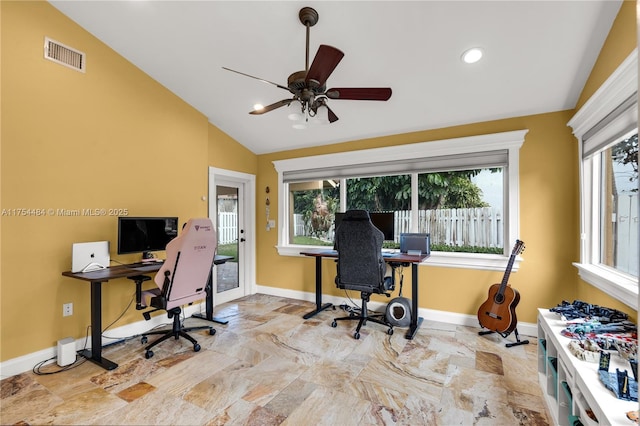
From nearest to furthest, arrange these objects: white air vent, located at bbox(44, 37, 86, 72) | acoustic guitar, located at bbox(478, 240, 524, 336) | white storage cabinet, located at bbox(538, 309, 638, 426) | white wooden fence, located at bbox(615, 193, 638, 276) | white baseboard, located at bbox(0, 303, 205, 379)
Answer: white storage cabinet, located at bbox(538, 309, 638, 426), white wooden fence, located at bbox(615, 193, 638, 276), white baseboard, located at bbox(0, 303, 205, 379), white air vent, located at bbox(44, 37, 86, 72), acoustic guitar, located at bbox(478, 240, 524, 336)

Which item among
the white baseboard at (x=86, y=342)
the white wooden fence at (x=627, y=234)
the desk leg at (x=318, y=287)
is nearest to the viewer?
the white wooden fence at (x=627, y=234)

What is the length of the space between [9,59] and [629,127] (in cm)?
458

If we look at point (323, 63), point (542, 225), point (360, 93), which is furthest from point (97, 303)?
point (542, 225)

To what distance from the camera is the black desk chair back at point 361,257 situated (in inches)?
121

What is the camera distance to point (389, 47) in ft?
8.41

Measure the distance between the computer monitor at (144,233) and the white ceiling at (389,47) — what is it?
1.56 m

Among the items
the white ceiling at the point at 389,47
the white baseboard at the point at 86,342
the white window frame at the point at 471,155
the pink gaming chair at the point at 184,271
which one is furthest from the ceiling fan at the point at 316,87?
the white baseboard at the point at 86,342

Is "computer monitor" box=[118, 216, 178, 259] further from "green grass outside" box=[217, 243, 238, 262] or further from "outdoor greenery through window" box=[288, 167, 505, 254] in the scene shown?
"outdoor greenery through window" box=[288, 167, 505, 254]

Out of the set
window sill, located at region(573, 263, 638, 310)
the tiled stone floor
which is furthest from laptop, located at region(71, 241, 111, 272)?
window sill, located at region(573, 263, 638, 310)

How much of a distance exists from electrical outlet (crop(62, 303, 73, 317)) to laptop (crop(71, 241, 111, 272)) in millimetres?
368

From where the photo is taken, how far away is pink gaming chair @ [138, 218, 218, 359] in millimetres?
2646

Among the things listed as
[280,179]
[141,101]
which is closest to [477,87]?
[280,179]

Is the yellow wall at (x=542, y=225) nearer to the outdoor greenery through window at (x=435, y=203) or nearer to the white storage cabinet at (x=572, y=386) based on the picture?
the outdoor greenery through window at (x=435, y=203)

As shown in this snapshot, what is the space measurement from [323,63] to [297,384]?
7.48ft
